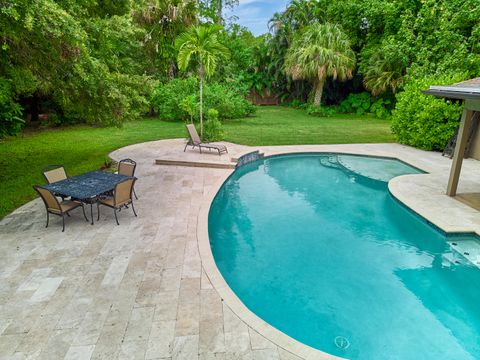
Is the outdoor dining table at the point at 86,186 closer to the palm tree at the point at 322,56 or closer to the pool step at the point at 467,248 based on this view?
the pool step at the point at 467,248

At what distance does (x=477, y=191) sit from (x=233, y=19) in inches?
1384

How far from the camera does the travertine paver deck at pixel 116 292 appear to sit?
150 inches

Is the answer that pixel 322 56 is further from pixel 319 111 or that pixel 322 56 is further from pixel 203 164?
pixel 203 164

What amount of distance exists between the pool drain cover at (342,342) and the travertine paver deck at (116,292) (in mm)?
988

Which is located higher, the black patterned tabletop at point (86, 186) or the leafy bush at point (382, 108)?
the leafy bush at point (382, 108)

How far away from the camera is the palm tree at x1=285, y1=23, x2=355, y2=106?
78.0 feet

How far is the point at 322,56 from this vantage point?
77.6ft

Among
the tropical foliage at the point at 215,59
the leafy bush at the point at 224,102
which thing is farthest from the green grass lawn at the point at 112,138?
the tropical foliage at the point at 215,59

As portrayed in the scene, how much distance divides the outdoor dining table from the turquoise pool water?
102 inches

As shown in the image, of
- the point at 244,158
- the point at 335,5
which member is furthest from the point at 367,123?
the point at 244,158

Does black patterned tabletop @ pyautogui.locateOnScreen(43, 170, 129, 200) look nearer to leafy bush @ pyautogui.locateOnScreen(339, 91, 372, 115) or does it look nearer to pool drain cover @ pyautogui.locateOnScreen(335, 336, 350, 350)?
pool drain cover @ pyautogui.locateOnScreen(335, 336, 350, 350)

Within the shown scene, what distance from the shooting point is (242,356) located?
369cm

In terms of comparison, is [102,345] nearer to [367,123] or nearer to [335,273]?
[335,273]

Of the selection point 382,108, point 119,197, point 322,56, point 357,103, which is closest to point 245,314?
point 119,197
